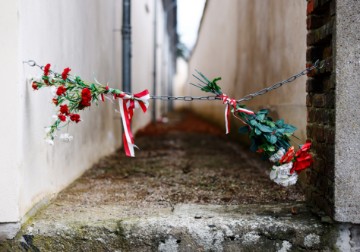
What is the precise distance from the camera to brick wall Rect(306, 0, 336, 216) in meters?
2.36

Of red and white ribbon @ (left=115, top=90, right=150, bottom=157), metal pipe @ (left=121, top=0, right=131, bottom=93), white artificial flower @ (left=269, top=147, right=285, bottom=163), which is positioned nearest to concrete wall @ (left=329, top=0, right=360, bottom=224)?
white artificial flower @ (left=269, top=147, right=285, bottom=163)

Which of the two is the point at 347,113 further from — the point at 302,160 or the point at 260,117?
the point at 260,117

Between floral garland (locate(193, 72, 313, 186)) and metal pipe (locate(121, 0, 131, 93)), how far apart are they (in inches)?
144

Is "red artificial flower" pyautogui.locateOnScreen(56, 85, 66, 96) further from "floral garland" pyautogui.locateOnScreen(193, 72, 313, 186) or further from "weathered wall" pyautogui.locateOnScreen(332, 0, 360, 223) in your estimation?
"weathered wall" pyautogui.locateOnScreen(332, 0, 360, 223)

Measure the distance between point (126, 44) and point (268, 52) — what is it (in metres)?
2.09

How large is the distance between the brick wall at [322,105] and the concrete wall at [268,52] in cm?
66

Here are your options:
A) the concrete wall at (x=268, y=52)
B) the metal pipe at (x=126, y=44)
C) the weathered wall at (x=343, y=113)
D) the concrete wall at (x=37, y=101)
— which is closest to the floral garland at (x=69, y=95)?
the concrete wall at (x=37, y=101)

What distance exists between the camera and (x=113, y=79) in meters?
5.75

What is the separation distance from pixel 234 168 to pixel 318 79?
185 cm

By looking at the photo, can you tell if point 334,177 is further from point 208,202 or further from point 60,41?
point 60,41

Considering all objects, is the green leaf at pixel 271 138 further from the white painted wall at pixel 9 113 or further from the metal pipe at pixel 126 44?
the metal pipe at pixel 126 44

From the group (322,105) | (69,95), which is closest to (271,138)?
(322,105)

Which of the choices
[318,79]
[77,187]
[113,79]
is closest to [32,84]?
[77,187]

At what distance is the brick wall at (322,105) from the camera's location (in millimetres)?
2357
